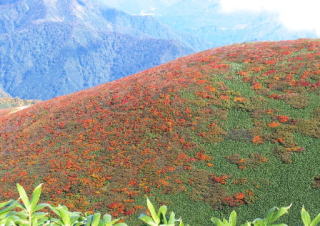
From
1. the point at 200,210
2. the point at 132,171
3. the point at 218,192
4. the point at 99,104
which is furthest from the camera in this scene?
the point at 99,104

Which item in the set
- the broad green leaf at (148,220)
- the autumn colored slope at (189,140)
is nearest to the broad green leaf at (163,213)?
the broad green leaf at (148,220)

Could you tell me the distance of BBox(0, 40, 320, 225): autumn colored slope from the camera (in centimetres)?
1822

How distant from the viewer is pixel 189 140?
75.7 feet

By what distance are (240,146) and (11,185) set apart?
45.4 ft

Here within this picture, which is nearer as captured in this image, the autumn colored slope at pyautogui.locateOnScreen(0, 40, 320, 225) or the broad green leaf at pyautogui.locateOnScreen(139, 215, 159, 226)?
the broad green leaf at pyautogui.locateOnScreen(139, 215, 159, 226)

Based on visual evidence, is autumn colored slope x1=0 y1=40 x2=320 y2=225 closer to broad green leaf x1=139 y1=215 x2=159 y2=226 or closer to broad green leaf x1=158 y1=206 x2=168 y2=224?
broad green leaf x1=158 y1=206 x2=168 y2=224

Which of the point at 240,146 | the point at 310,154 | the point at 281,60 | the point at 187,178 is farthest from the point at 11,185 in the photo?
the point at 281,60

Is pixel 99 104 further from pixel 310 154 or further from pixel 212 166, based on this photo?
pixel 310 154

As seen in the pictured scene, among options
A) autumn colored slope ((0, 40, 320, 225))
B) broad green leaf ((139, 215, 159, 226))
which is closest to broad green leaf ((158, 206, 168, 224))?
broad green leaf ((139, 215, 159, 226))

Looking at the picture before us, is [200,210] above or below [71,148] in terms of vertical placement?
below

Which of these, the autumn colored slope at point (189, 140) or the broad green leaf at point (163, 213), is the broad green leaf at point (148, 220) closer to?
the broad green leaf at point (163, 213)

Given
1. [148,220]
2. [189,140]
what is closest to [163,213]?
[148,220]

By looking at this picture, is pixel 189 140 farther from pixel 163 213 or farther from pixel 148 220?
pixel 148 220

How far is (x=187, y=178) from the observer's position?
64.4 feet
